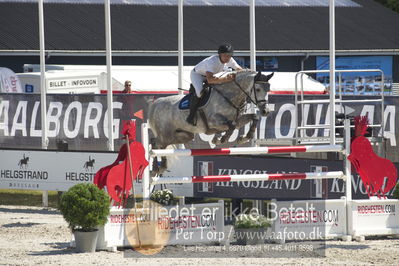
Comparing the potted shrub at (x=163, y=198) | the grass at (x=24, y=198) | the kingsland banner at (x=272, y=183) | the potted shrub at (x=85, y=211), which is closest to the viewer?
the potted shrub at (x=85, y=211)

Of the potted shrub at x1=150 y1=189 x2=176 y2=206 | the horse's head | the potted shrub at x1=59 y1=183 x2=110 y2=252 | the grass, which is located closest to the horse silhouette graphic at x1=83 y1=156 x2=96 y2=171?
the grass

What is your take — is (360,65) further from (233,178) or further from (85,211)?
(85,211)

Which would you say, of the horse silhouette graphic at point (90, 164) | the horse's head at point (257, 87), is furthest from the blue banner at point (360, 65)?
the horse's head at point (257, 87)

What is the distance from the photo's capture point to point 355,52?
39.2 metres

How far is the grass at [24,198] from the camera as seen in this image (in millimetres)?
18922

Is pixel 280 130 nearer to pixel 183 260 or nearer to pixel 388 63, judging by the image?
pixel 183 260

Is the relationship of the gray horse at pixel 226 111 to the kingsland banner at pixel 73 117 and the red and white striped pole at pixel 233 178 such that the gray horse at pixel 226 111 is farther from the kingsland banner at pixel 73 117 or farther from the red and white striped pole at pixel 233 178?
the kingsland banner at pixel 73 117

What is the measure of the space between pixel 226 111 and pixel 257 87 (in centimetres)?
63

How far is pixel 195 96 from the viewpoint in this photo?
1317 centimetres

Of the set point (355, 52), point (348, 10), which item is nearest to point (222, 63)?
point (355, 52)

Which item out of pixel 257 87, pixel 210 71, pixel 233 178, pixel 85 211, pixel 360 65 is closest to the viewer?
pixel 85 211

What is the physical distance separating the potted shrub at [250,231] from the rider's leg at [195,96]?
1515mm

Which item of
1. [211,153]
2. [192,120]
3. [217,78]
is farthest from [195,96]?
[211,153]

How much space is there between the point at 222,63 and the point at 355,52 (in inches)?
1058
